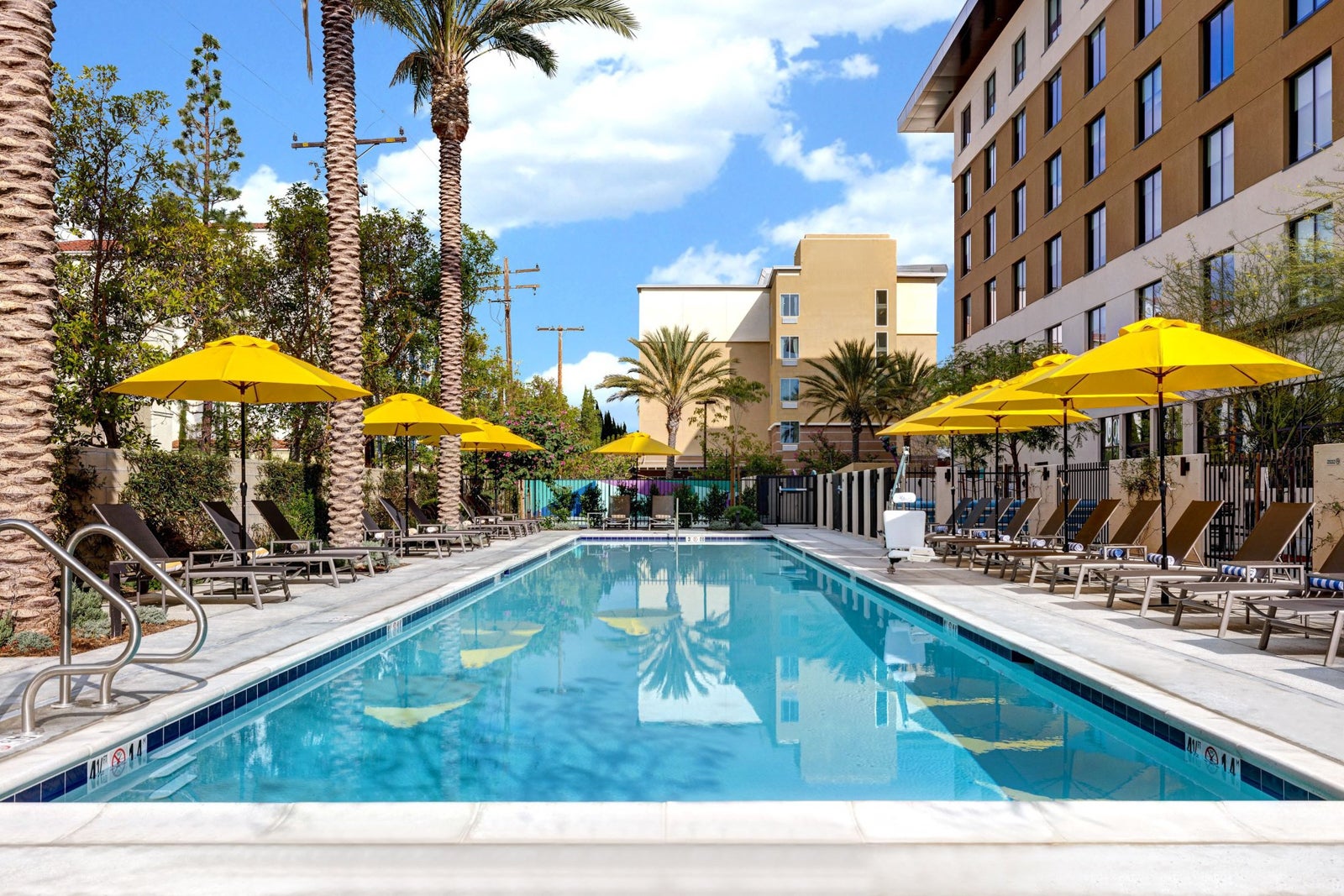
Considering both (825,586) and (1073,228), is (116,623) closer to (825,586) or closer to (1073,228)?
(825,586)

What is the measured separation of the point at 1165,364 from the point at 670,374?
3380 cm

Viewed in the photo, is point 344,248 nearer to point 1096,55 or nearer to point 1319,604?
point 1319,604

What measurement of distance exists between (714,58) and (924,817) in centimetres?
2850

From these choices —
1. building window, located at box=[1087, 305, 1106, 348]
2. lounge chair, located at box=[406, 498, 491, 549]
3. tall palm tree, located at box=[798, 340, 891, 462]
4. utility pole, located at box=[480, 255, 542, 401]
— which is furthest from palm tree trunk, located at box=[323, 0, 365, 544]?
tall palm tree, located at box=[798, 340, 891, 462]

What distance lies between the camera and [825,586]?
13.6 m

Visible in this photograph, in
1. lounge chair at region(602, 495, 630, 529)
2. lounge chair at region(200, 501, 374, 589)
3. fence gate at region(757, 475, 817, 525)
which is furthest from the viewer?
fence gate at region(757, 475, 817, 525)

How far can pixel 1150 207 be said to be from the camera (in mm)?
22859

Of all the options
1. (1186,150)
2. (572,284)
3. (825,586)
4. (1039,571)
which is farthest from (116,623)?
(572,284)

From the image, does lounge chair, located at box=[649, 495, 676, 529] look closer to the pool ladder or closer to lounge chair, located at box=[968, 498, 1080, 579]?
lounge chair, located at box=[968, 498, 1080, 579]

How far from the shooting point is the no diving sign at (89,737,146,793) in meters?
4.37

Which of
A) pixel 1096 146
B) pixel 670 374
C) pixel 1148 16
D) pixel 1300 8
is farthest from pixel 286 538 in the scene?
pixel 670 374

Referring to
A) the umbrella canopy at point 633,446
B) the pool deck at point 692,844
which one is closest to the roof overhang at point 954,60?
the umbrella canopy at point 633,446

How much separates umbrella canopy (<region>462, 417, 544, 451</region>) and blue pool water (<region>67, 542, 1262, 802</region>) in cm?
930

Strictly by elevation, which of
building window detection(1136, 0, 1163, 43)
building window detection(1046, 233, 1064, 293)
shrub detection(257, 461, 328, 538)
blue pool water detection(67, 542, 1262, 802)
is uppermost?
building window detection(1136, 0, 1163, 43)
